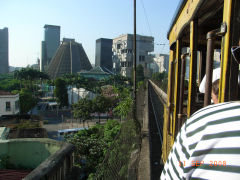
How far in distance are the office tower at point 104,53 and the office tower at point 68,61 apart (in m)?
12.7

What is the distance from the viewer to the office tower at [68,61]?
288 feet

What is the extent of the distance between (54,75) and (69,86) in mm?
41889

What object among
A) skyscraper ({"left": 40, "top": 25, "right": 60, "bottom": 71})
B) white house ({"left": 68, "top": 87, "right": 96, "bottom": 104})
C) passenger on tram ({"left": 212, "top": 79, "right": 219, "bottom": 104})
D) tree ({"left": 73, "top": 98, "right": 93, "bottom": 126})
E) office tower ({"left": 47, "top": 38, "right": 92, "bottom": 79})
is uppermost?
skyscraper ({"left": 40, "top": 25, "right": 60, "bottom": 71})

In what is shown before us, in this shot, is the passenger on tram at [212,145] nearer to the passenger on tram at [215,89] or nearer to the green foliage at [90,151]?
the passenger on tram at [215,89]

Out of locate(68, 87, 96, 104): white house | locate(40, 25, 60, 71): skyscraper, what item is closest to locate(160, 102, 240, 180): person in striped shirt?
locate(68, 87, 96, 104): white house

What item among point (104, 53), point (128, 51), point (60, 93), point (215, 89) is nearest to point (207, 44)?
point (215, 89)

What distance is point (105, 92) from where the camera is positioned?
38125mm

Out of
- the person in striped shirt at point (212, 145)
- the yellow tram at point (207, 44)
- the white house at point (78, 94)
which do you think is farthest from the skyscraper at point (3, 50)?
the person in striped shirt at point (212, 145)

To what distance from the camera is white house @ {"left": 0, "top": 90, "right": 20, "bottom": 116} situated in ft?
90.6

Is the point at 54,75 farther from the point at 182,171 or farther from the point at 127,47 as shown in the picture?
the point at 182,171

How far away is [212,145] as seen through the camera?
667 mm

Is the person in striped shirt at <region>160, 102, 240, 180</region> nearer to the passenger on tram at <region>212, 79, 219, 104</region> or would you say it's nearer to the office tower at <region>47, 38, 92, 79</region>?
the passenger on tram at <region>212, 79, 219, 104</region>

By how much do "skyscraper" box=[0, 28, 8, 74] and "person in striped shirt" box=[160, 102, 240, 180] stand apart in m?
157

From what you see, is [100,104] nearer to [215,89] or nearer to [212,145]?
[215,89]
